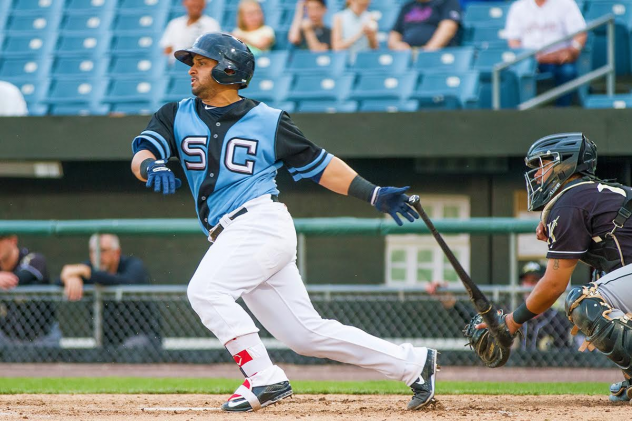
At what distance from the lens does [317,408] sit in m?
4.70

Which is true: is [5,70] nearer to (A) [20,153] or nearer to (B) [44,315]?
(A) [20,153]

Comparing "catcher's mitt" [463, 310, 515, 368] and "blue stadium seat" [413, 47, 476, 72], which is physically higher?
"blue stadium seat" [413, 47, 476, 72]

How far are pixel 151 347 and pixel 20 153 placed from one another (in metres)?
2.88

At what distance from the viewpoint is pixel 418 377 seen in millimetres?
4477

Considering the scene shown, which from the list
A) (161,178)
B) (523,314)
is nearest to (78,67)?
(161,178)

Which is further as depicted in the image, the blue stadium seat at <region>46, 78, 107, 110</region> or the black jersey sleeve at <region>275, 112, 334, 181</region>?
the blue stadium seat at <region>46, 78, 107, 110</region>

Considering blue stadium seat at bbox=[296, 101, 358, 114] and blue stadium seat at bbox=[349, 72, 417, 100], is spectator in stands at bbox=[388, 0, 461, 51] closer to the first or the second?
blue stadium seat at bbox=[349, 72, 417, 100]

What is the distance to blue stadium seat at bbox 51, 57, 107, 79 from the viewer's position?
35.4 feet

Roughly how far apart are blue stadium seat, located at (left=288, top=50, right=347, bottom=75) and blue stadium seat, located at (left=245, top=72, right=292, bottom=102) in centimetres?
21

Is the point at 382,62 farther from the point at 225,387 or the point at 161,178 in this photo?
the point at 161,178

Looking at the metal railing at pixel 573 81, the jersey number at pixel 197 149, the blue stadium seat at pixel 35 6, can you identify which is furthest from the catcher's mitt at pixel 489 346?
the blue stadium seat at pixel 35 6

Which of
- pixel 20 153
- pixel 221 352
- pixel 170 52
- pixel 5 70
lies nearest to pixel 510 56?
pixel 170 52

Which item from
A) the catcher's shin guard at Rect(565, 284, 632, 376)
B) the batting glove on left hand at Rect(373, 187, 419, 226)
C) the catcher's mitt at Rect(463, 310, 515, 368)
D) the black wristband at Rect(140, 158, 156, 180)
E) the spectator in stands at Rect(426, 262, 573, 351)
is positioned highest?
the black wristband at Rect(140, 158, 156, 180)

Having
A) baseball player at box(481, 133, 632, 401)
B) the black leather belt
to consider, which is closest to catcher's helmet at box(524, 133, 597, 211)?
baseball player at box(481, 133, 632, 401)
